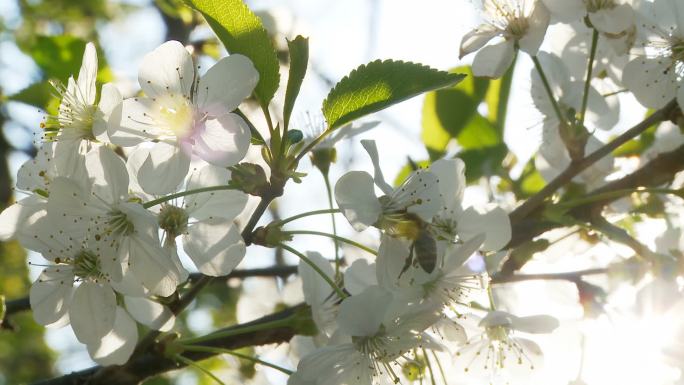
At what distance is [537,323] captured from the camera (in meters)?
1.61

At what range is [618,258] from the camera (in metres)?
2.02

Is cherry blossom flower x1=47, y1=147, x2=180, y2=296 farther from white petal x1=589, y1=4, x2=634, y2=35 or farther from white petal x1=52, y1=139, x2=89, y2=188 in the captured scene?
white petal x1=589, y1=4, x2=634, y2=35

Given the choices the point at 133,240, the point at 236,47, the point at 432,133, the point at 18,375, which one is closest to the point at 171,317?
the point at 133,240

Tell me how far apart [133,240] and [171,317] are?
240 millimetres

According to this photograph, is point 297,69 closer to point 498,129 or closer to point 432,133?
point 432,133

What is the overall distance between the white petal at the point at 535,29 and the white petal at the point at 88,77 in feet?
2.71

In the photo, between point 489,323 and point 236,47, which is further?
point 489,323

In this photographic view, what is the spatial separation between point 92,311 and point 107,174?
24 centimetres

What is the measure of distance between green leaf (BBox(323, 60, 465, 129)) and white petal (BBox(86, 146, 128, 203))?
341 mm

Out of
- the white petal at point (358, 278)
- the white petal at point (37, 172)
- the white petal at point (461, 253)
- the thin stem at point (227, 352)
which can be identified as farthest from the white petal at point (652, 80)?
the white petal at point (37, 172)

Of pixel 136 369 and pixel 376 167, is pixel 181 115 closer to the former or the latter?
pixel 376 167

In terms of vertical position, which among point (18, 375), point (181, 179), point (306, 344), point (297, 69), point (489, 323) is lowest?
point (489, 323)

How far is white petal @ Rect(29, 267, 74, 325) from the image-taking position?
1.45m

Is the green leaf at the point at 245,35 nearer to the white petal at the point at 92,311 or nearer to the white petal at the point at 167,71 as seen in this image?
the white petal at the point at 167,71
